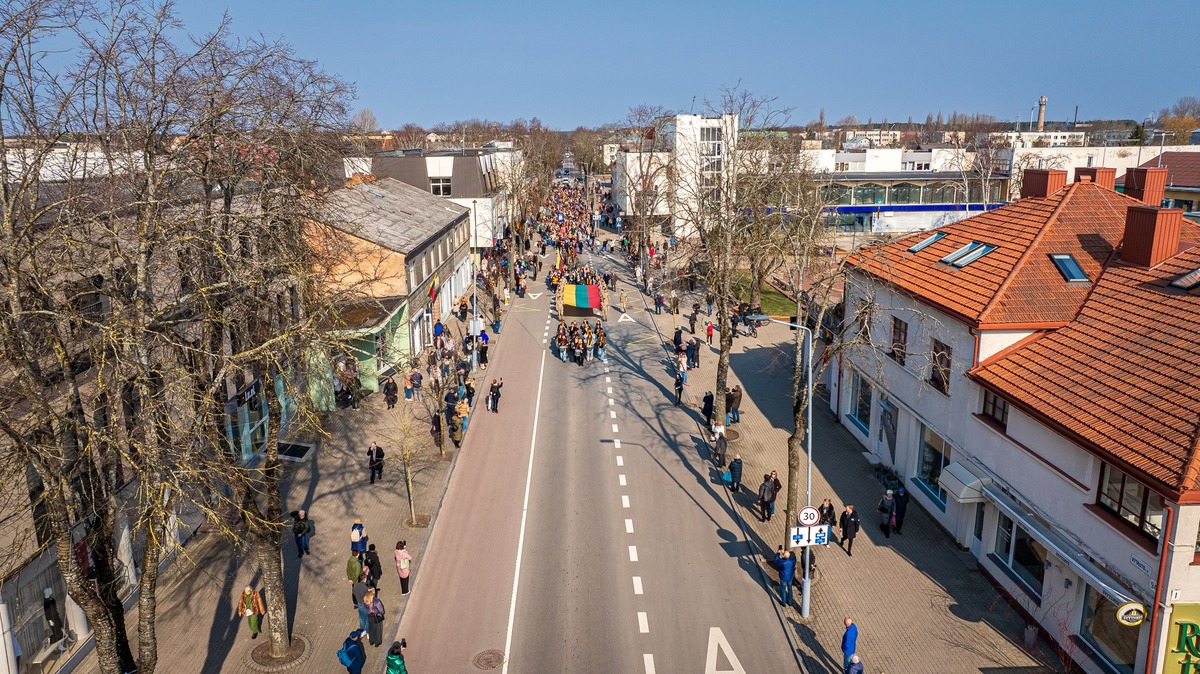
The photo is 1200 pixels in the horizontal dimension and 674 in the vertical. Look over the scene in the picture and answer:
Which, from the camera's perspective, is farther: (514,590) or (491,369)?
(491,369)

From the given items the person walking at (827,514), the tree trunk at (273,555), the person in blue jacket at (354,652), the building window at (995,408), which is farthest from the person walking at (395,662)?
the building window at (995,408)

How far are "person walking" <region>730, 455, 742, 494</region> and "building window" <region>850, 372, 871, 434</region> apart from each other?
5.03m


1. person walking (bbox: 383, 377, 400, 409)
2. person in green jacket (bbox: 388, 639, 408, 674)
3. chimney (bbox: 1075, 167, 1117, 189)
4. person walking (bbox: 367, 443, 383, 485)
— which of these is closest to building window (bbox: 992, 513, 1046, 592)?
person in green jacket (bbox: 388, 639, 408, 674)

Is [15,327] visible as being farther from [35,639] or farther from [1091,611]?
[1091,611]

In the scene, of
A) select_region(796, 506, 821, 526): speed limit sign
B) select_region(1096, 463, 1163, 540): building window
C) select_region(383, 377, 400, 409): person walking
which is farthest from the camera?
select_region(383, 377, 400, 409): person walking

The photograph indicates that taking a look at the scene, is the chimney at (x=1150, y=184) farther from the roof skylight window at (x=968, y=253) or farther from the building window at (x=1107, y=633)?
the building window at (x=1107, y=633)

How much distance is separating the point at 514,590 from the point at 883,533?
350 inches

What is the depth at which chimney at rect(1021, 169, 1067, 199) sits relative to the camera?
78.1 feet

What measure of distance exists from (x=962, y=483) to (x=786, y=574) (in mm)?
4742

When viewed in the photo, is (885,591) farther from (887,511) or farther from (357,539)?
(357,539)

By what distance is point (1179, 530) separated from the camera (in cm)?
1257

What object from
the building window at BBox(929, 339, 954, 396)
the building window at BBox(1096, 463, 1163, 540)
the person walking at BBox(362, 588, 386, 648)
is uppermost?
the building window at BBox(929, 339, 954, 396)

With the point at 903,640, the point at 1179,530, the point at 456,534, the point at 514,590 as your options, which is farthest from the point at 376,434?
the point at 1179,530

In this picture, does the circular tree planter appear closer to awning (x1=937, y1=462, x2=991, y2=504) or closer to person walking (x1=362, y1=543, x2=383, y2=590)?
person walking (x1=362, y1=543, x2=383, y2=590)
